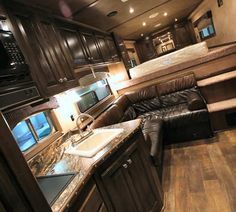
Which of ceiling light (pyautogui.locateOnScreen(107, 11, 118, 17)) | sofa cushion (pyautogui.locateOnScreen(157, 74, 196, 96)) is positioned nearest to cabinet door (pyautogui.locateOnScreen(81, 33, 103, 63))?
ceiling light (pyautogui.locateOnScreen(107, 11, 118, 17))

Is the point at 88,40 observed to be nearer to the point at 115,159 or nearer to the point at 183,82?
the point at 183,82

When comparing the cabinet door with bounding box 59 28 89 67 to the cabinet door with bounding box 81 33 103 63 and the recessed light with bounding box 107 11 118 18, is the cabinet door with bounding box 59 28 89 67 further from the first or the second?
the recessed light with bounding box 107 11 118 18

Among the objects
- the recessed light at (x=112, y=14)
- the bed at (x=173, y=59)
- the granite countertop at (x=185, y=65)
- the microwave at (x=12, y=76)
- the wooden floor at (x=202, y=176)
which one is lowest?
the wooden floor at (x=202, y=176)

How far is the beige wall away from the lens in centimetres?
447

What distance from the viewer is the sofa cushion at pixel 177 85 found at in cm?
375

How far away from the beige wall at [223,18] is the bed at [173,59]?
127cm

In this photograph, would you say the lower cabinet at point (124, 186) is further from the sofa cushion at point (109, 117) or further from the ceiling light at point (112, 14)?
the ceiling light at point (112, 14)

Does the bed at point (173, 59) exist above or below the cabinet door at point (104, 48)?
below

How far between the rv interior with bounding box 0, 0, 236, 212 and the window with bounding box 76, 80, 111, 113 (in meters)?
0.02

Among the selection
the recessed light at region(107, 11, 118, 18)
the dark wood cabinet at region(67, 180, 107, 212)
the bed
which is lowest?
the dark wood cabinet at region(67, 180, 107, 212)

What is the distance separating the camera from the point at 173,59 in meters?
4.35

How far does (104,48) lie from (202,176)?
292 cm

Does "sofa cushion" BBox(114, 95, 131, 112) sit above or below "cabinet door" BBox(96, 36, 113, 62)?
below

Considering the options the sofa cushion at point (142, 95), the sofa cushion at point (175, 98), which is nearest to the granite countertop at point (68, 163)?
the sofa cushion at point (175, 98)
